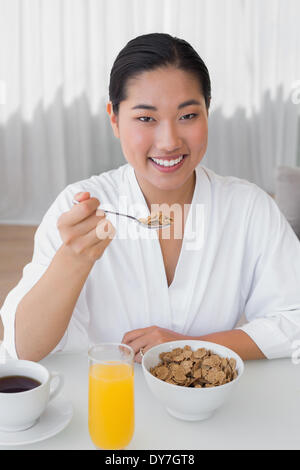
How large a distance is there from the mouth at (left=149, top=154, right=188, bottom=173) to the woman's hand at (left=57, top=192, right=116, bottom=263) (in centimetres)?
29

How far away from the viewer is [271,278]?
4.33 ft

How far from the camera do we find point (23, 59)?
4.50m

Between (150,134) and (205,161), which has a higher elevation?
(150,134)

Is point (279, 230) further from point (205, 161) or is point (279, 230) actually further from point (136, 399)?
point (205, 161)

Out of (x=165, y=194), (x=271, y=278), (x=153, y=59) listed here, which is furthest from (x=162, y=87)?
(x=271, y=278)

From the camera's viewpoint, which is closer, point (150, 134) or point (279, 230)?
point (150, 134)

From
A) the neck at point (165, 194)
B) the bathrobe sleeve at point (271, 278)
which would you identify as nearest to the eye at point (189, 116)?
the neck at point (165, 194)

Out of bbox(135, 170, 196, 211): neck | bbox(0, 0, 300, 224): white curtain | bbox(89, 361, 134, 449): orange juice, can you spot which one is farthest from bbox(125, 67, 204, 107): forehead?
bbox(0, 0, 300, 224): white curtain

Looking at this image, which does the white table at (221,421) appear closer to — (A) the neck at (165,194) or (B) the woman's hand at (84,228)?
(B) the woman's hand at (84,228)

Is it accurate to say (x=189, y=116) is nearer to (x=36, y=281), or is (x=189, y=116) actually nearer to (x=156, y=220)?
(x=156, y=220)

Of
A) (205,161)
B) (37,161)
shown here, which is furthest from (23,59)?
(205,161)

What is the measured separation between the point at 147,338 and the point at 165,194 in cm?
40

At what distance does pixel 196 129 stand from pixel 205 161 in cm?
389
